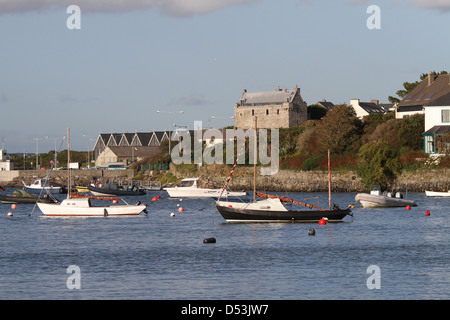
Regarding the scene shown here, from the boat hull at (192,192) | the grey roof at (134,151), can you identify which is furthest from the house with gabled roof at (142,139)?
the boat hull at (192,192)

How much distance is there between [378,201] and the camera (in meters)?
69.3

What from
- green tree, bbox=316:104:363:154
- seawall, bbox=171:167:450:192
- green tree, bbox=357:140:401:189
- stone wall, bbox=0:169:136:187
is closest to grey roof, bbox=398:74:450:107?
green tree, bbox=316:104:363:154

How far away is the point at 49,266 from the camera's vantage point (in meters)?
34.1

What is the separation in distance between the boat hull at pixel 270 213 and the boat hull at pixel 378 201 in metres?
17.4

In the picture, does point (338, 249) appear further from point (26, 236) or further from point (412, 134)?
point (412, 134)

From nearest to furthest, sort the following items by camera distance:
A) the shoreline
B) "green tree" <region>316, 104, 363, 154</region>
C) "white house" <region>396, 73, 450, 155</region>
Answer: the shoreline < "white house" <region>396, 73, 450, 155</region> < "green tree" <region>316, 104, 363, 154</region>

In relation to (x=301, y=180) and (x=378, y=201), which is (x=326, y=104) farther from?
(x=378, y=201)

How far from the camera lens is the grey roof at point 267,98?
5482 inches

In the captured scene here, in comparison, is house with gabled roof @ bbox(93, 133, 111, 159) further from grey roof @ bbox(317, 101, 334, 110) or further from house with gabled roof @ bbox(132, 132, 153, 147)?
grey roof @ bbox(317, 101, 334, 110)

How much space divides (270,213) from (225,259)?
49.1 ft

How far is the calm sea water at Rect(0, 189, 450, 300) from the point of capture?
27656 millimetres

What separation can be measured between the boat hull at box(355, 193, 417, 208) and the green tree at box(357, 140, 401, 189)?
20658 mm

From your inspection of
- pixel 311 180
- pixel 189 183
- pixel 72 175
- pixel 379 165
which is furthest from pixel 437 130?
pixel 72 175
